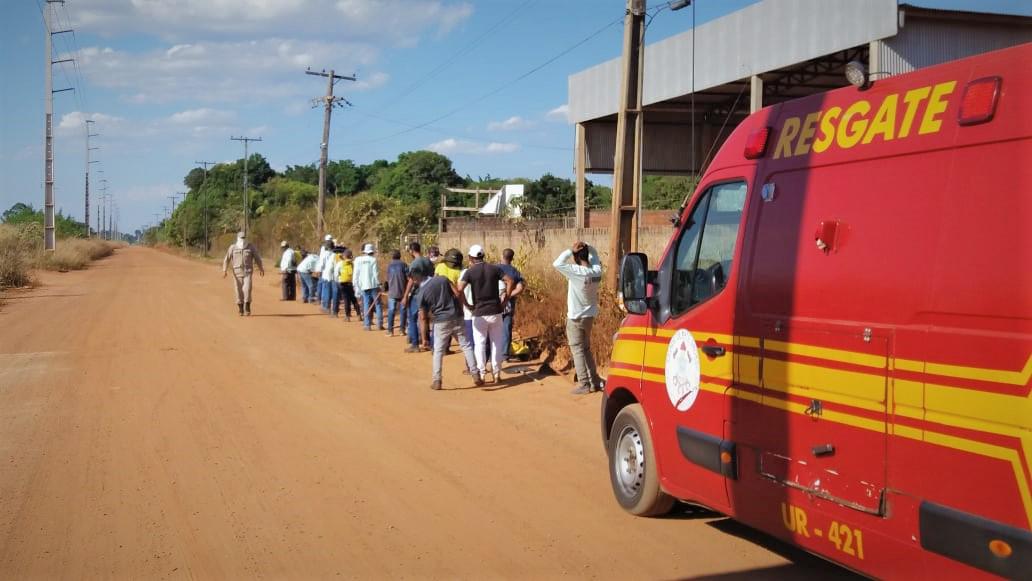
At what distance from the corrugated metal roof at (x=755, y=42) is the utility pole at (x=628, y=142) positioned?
28.3 feet

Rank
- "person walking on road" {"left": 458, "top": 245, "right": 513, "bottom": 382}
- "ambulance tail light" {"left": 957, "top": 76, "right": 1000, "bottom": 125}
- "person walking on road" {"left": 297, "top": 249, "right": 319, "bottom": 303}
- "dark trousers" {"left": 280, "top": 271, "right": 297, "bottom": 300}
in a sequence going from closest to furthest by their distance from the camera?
1. "ambulance tail light" {"left": 957, "top": 76, "right": 1000, "bottom": 125}
2. "person walking on road" {"left": 458, "top": 245, "right": 513, "bottom": 382}
3. "person walking on road" {"left": 297, "top": 249, "right": 319, "bottom": 303}
4. "dark trousers" {"left": 280, "top": 271, "right": 297, "bottom": 300}

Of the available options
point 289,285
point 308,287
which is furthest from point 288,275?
point 308,287

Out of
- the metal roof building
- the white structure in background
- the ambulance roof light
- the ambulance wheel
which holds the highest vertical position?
the metal roof building

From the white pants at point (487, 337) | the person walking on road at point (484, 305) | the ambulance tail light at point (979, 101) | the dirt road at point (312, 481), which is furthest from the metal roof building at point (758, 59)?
the ambulance tail light at point (979, 101)

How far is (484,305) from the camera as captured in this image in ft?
39.7

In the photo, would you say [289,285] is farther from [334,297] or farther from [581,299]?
[581,299]

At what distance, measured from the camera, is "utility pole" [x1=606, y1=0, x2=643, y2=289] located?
13500 mm

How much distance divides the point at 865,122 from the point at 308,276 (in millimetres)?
22779

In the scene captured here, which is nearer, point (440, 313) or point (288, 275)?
point (440, 313)

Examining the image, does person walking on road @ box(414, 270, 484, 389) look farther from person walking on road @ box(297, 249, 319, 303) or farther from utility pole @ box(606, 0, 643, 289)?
person walking on road @ box(297, 249, 319, 303)

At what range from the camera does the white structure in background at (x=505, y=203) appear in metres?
49.6

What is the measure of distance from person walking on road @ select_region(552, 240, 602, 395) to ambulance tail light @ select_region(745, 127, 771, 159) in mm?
5647

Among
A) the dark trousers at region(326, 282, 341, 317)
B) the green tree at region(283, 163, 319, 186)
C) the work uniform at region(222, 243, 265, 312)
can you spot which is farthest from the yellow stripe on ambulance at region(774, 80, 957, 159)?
the green tree at region(283, 163, 319, 186)

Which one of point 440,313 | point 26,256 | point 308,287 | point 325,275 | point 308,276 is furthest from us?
point 26,256
